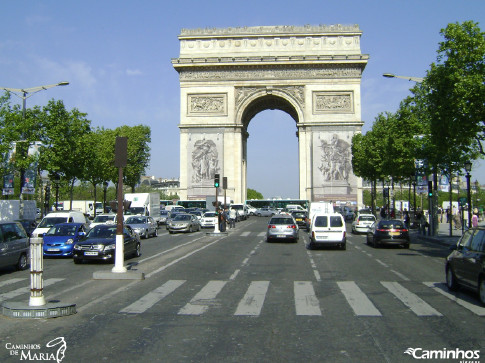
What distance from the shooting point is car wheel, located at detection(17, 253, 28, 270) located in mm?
17645

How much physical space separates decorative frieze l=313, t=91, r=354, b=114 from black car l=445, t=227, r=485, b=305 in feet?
188

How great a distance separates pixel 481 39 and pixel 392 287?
13771 millimetres

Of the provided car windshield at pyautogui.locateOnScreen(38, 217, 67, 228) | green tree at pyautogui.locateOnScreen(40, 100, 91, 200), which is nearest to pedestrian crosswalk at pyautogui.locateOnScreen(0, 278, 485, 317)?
car windshield at pyautogui.locateOnScreen(38, 217, 67, 228)

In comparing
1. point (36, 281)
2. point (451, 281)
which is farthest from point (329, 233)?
point (36, 281)

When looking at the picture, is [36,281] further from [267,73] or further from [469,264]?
[267,73]

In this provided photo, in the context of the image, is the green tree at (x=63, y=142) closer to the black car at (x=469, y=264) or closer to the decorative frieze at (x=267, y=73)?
the decorative frieze at (x=267, y=73)

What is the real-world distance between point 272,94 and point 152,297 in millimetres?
60703

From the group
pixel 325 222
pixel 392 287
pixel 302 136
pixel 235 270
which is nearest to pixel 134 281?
pixel 235 270

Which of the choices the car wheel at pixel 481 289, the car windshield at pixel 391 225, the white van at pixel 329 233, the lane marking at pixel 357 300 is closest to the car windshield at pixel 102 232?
the white van at pixel 329 233

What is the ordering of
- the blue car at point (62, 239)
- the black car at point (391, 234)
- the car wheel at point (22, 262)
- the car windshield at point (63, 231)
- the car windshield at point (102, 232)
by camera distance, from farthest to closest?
1. the black car at point (391, 234)
2. the car windshield at point (63, 231)
3. the blue car at point (62, 239)
4. the car windshield at point (102, 232)
5. the car wheel at point (22, 262)

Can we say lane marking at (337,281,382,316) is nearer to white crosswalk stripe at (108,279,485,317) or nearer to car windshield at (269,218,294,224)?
white crosswalk stripe at (108,279,485,317)

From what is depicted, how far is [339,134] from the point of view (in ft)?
224

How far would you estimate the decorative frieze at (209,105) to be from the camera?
230ft

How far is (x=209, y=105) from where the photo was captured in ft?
231
